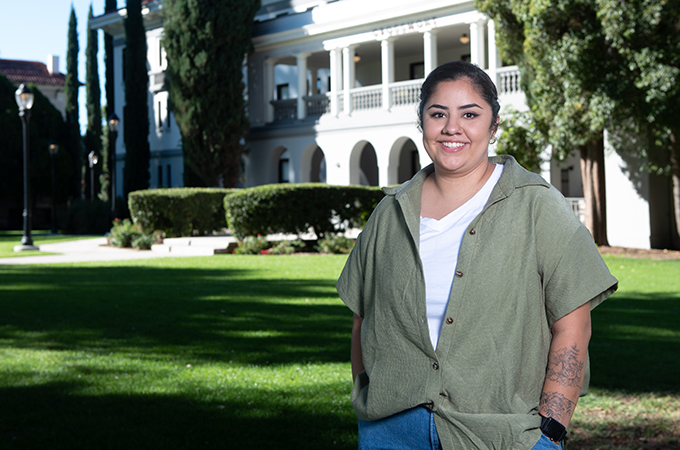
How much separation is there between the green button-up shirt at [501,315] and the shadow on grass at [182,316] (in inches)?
180

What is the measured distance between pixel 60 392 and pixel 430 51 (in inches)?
882

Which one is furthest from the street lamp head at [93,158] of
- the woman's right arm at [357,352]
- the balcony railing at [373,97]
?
the woman's right arm at [357,352]

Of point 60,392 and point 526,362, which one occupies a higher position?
point 526,362

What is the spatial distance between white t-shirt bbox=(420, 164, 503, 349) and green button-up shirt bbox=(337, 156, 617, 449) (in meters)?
0.03

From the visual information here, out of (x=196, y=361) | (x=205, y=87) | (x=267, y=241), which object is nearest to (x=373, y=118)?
(x=205, y=87)

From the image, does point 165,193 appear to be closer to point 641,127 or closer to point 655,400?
A: point 641,127

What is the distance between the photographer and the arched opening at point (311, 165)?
98.5 feet

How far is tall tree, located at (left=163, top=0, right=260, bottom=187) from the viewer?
28.6 m

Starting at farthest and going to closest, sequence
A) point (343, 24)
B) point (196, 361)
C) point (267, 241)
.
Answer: point (343, 24) → point (267, 241) → point (196, 361)

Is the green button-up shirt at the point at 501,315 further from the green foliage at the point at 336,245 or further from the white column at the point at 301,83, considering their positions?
the white column at the point at 301,83

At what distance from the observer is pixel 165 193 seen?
23.7 m

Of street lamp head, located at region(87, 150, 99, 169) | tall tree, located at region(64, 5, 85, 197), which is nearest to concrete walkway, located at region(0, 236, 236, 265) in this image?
street lamp head, located at region(87, 150, 99, 169)

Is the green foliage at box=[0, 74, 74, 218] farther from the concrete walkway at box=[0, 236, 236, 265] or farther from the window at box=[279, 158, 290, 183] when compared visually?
the concrete walkway at box=[0, 236, 236, 265]

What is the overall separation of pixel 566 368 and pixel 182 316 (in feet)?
24.5
